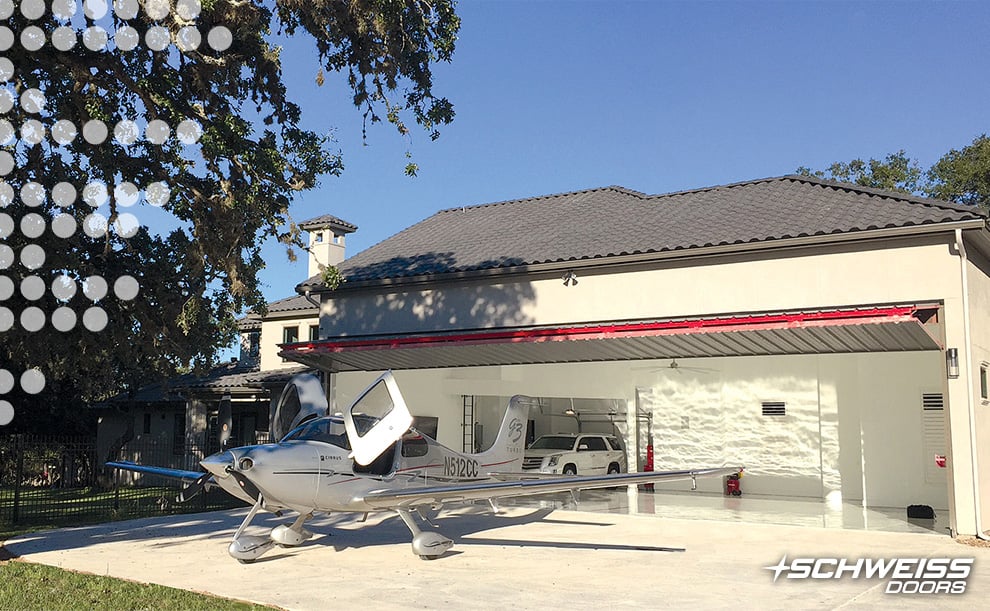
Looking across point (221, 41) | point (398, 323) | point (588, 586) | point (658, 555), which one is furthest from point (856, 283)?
point (221, 41)

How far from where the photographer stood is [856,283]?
13.0 meters

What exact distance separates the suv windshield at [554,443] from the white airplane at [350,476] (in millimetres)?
10795

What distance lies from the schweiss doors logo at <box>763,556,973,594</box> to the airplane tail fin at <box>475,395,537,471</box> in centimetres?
483

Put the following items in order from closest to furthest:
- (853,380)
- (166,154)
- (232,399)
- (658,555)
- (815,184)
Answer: (658,555) → (166,154) → (815,184) → (853,380) → (232,399)

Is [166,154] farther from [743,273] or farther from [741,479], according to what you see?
[741,479]

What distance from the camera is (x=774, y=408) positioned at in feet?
62.4

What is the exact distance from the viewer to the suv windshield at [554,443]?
21375mm

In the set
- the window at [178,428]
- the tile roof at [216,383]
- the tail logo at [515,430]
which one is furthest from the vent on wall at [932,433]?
the window at [178,428]

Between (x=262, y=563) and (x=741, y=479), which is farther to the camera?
(x=741, y=479)

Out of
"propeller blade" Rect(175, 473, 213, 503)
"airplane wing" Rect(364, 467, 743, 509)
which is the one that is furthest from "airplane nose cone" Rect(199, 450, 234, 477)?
"airplane wing" Rect(364, 467, 743, 509)

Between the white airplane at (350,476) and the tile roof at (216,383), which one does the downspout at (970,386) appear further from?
the tile roof at (216,383)

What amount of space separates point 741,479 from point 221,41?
1533 centimetres

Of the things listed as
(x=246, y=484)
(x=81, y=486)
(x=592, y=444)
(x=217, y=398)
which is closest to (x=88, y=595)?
(x=246, y=484)

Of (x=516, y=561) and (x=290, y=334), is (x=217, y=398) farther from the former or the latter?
(x=516, y=561)
